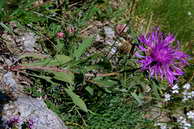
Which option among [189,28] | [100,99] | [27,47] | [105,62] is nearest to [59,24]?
[27,47]

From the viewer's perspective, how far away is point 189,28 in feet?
9.94

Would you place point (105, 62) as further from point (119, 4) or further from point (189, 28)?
point (189, 28)

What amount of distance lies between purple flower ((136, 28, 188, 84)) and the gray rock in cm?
56

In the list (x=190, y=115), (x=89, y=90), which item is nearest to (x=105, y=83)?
(x=89, y=90)

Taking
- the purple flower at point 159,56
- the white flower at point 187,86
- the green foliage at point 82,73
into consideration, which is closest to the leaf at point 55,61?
the green foliage at point 82,73

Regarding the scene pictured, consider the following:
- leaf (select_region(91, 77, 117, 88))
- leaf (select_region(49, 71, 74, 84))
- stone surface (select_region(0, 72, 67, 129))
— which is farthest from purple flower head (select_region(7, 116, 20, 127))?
leaf (select_region(91, 77, 117, 88))

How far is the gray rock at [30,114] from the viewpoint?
1.38 metres

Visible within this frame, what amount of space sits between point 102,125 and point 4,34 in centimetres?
84

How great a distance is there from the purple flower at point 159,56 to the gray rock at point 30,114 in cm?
56

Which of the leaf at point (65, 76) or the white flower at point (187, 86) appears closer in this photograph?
the leaf at point (65, 76)

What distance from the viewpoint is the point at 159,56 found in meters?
1.28

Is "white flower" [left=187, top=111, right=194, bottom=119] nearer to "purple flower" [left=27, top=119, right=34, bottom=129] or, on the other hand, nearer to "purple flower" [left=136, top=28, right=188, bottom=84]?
"purple flower" [left=136, top=28, right=188, bottom=84]

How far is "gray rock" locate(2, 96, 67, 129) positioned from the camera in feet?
4.54

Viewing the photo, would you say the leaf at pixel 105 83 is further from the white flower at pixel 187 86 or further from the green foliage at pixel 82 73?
the white flower at pixel 187 86
